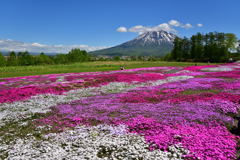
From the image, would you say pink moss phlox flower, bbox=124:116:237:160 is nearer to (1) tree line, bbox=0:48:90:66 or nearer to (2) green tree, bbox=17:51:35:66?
(1) tree line, bbox=0:48:90:66

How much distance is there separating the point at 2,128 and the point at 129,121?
9614 millimetres

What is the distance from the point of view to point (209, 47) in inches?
4899

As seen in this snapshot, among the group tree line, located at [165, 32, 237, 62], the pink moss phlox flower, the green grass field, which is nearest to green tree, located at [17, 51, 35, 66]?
the green grass field

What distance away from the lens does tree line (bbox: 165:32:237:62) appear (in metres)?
119

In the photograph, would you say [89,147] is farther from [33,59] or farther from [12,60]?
[33,59]

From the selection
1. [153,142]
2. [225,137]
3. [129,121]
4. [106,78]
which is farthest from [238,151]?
[106,78]

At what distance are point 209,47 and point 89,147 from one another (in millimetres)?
134912

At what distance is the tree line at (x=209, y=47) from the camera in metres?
119

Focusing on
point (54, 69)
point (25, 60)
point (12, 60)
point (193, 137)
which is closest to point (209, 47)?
point (54, 69)

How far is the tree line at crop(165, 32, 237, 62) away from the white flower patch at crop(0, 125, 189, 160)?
402 ft

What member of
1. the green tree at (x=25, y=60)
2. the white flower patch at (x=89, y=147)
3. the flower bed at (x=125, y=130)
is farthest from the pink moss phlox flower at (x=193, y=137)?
the green tree at (x=25, y=60)

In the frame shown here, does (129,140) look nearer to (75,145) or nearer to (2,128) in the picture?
(75,145)

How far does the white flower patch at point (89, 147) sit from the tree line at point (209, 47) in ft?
402

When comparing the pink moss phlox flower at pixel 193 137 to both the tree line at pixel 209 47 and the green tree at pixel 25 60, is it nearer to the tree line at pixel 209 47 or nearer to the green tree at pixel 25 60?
the tree line at pixel 209 47
